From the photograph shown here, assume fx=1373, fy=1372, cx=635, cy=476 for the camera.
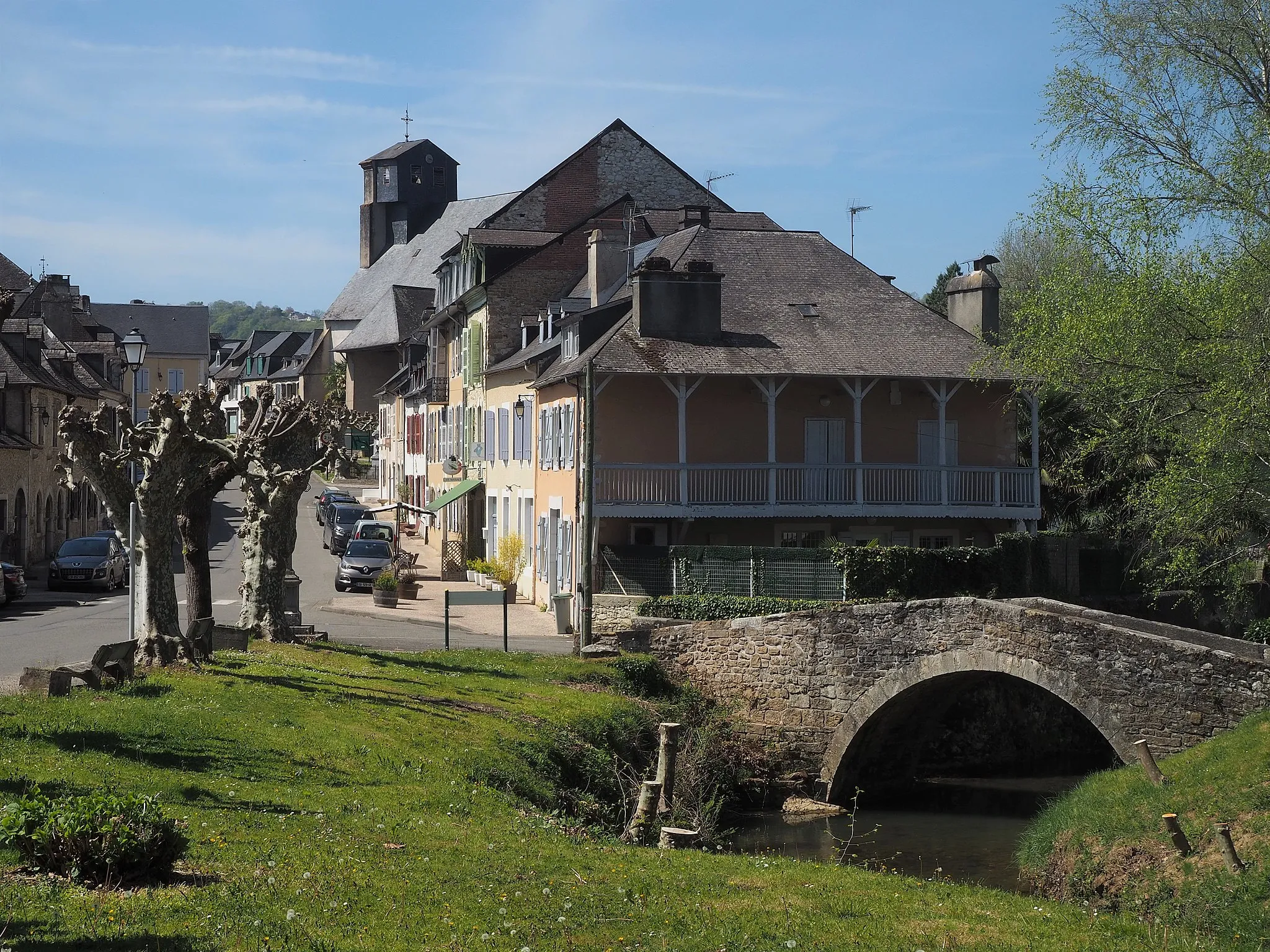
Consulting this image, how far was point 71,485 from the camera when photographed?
57.7ft

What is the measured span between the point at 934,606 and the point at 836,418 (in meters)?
9.14

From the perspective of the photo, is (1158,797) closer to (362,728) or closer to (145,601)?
(362,728)

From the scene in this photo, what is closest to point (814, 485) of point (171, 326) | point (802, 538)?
point (802, 538)

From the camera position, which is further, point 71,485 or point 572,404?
point 572,404

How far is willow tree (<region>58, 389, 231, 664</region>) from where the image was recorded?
17.3 m

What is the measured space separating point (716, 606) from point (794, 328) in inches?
285

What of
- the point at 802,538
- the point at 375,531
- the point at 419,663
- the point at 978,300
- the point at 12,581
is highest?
the point at 978,300

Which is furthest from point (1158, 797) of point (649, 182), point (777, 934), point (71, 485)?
point (649, 182)

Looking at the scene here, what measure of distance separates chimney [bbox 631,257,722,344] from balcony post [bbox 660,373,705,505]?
1.17 meters

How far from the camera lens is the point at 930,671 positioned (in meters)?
21.3

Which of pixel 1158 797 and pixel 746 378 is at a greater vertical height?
pixel 746 378

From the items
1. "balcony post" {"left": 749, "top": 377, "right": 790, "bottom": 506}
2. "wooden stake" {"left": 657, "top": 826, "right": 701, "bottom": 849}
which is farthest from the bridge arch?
"wooden stake" {"left": 657, "top": 826, "right": 701, "bottom": 849}

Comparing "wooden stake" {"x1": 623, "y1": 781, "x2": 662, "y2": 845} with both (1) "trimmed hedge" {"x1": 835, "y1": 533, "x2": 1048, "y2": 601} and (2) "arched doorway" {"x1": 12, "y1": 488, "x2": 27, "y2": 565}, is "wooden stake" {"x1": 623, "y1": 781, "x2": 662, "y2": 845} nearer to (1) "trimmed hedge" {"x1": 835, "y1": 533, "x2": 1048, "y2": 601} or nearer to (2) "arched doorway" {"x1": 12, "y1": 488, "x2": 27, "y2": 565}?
(1) "trimmed hedge" {"x1": 835, "y1": 533, "x2": 1048, "y2": 601}

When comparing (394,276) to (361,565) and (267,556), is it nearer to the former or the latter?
(361,565)
